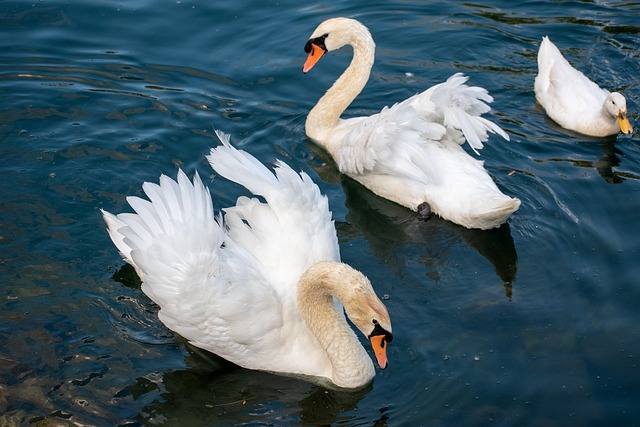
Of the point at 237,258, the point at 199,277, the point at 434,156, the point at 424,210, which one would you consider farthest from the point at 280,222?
the point at 434,156

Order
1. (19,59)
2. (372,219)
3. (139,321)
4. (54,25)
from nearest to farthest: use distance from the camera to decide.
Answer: (139,321) → (372,219) → (19,59) → (54,25)

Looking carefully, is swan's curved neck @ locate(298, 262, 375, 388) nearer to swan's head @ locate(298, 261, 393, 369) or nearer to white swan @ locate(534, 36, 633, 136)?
swan's head @ locate(298, 261, 393, 369)

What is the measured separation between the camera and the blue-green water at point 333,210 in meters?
6.73

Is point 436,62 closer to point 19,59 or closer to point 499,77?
point 499,77

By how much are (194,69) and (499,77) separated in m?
3.51

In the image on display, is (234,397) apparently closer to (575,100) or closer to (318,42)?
(318,42)

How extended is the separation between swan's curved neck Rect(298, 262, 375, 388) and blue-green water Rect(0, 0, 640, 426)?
0.54ft

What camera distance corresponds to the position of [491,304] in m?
7.75

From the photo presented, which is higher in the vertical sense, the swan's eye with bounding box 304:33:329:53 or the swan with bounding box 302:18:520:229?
the swan's eye with bounding box 304:33:329:53

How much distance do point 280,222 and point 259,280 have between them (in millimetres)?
566

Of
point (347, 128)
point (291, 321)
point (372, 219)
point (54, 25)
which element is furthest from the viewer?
point (54, 25)

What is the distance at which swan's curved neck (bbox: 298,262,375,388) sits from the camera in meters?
6.62

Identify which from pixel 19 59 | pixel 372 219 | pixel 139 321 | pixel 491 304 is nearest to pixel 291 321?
pixel 139 321

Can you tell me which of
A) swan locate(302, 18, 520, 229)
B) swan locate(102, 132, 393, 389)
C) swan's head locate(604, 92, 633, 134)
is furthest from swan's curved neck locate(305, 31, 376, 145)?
swan locate(102, 132, 393, 389)
